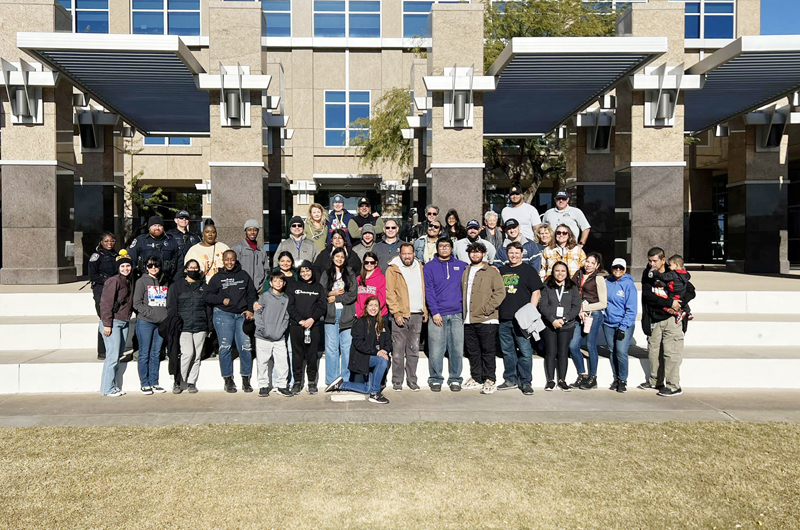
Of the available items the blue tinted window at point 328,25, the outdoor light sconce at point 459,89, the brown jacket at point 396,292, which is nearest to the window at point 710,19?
the blue tinted window at point 328,25

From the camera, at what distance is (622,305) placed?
814cm

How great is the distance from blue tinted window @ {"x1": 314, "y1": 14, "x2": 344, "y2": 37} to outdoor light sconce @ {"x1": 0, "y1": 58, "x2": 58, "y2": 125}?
1960 cm

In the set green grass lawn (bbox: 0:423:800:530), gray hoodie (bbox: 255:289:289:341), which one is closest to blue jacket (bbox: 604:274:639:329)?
green grass lawn (bbox: 0:423:800:530)

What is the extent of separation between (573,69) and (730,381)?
744 centimetres

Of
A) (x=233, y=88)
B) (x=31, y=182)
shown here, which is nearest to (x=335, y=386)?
(x=233, y=88)

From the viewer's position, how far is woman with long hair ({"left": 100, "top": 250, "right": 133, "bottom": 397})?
7945 mm

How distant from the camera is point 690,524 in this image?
4418mm

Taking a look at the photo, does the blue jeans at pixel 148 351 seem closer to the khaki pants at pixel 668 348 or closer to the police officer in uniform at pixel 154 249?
the police officer in uniform at pixel 154 249

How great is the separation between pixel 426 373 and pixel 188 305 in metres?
3.28

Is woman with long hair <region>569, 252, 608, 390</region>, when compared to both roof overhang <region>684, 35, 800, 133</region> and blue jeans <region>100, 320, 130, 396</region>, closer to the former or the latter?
Answer: blue jeans <region>100, 320, 130, 396</region>

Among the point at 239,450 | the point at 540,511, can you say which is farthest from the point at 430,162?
the point at 540,511

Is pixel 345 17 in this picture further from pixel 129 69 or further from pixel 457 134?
pixel 457 134

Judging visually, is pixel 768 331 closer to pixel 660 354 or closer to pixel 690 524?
pixel 660 354

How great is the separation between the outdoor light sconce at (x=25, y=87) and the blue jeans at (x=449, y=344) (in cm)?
1073
